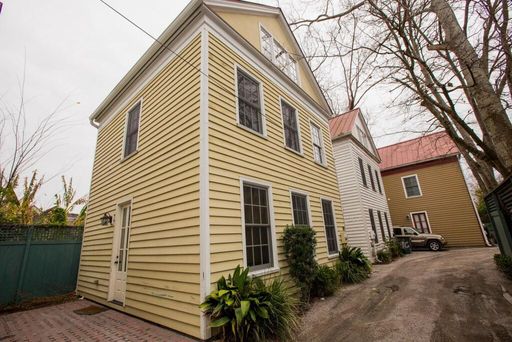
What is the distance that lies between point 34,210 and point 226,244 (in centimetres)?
1083

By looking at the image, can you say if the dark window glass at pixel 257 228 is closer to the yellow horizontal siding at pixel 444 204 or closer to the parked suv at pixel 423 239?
the parked suv at pixel 423 239

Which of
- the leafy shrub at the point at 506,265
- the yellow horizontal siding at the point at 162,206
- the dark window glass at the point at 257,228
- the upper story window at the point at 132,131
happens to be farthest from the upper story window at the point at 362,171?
the upper story window at the point at 132,131

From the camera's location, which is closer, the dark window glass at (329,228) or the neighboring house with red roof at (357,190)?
the dark window glass at (329,228)

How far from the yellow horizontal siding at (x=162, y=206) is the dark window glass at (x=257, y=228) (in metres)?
1.28

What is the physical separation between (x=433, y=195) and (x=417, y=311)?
16.9 meters

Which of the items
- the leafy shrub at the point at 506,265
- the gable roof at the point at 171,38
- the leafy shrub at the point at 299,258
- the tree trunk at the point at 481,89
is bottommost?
the leafy shrub at the point at 506,265

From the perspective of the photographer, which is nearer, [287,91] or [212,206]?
[212,206]

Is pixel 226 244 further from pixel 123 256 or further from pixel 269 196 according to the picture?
pixel 123 256

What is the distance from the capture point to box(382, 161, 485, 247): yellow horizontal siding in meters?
16.6

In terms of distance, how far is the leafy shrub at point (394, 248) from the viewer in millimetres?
13477

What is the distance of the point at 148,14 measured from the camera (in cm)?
464

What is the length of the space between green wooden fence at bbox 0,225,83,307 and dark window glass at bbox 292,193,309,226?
7.82 metres

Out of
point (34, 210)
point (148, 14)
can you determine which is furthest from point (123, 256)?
point (34, 210)

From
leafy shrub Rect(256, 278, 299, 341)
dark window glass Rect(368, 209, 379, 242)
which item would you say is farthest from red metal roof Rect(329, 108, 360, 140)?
leafy shrub Rect(256, 278, 299, 341)
